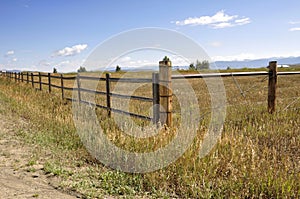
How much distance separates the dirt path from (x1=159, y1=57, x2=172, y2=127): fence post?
2.48m

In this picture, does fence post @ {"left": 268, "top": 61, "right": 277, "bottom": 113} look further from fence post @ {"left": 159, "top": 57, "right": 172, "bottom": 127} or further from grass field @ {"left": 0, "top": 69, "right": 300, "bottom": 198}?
fence post @ {"left": 159, "top": 57, "right": 172, "bottom": 127}

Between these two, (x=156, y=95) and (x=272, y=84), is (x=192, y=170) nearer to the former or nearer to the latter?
(x=156, y=95)

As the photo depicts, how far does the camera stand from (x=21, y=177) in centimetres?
378

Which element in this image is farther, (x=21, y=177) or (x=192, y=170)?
(x=21, y=177)

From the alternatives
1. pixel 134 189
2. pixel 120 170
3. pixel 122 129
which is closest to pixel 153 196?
pixel 134 189

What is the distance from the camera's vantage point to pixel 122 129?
17.4 feet

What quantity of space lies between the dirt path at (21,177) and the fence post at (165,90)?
2484 millimetres

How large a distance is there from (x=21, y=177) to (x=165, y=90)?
9.79 feet

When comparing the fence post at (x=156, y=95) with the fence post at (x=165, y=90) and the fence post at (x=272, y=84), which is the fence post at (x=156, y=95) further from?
the fence post at (x=272, y=84)

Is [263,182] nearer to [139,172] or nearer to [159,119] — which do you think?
[139,172]

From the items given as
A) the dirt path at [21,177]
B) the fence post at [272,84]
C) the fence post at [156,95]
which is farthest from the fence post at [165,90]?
the fence post at [272,84]

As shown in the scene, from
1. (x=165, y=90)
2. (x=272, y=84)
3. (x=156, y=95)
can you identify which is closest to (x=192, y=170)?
(x=165, y=90)

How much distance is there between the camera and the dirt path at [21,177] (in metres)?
3.26

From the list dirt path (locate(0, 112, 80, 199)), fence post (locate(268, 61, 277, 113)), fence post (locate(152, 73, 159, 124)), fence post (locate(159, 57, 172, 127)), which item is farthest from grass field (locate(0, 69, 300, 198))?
fence post (locate(268, 61, 277, 113))
